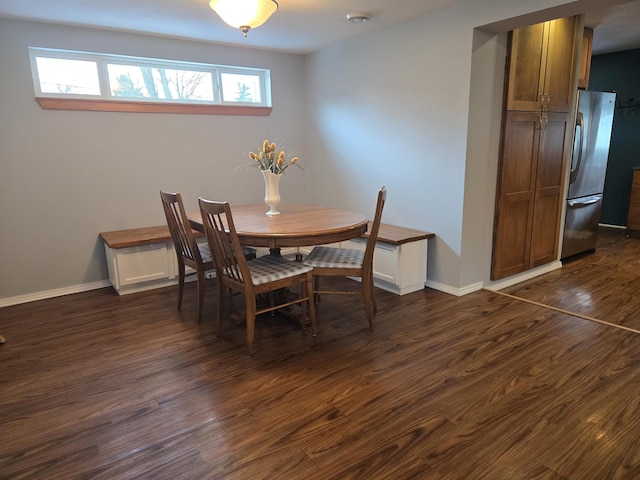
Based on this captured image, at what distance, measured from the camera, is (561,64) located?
3.66m

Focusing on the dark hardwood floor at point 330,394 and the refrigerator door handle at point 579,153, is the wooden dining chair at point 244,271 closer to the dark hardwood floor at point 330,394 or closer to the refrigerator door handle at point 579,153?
the dark hardwood floor at point 330,394

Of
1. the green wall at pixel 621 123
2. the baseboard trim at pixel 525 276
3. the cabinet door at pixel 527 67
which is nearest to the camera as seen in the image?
the cabinet door at pixel 527 67

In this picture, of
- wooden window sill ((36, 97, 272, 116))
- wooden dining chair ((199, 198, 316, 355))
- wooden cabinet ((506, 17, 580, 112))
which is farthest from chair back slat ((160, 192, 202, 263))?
wooden cabinet ((506, 17, 580, 112))

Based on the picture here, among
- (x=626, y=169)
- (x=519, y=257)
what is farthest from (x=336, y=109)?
(x=626, y=169)

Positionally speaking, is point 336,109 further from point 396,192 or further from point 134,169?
→ point 134,169

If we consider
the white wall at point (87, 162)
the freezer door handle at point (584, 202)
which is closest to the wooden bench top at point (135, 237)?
the white wall at point (87, 162)

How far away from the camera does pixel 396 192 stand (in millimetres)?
3893

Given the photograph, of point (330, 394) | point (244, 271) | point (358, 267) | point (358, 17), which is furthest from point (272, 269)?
point (358, 17)

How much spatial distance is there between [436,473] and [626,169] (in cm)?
591

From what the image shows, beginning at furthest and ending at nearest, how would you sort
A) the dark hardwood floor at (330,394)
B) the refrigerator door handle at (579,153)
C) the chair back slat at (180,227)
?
the refrigerator door handle at (579,153)
the chair back slat at (180,227)
the dark hardwood floor at (330,394)

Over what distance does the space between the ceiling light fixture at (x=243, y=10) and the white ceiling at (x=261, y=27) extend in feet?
1.67

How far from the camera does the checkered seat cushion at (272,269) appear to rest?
2605mm

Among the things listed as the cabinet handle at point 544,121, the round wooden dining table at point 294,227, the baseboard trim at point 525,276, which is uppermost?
the cabinet handle at point 544,121

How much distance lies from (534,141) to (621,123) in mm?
3247
